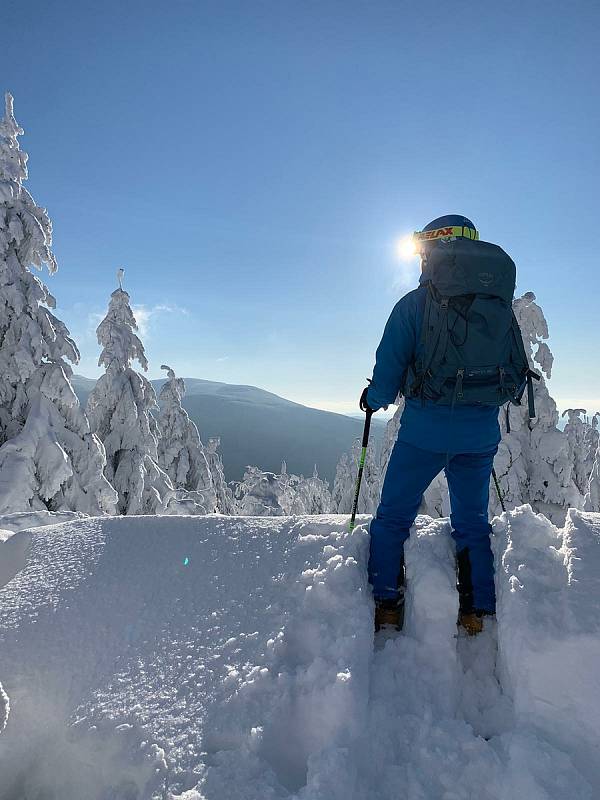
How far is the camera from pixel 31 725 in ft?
7.20

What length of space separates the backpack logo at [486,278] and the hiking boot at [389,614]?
83.6 inches

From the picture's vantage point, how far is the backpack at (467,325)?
8.77 feet

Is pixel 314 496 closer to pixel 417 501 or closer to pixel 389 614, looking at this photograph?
pixel 417 501

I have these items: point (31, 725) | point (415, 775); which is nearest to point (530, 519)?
point (415, 775)

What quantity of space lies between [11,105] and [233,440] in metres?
160

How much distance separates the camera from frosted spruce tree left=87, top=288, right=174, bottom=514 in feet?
55.3

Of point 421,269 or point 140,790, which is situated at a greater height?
point 421,269

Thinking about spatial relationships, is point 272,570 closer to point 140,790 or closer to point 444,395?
point 140,790

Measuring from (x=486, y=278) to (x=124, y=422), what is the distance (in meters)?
16.8

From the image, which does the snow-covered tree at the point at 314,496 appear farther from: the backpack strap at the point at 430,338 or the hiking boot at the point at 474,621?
the backpack strap at the point at 430,338

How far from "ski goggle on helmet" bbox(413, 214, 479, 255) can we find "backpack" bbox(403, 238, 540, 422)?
206 millimetres

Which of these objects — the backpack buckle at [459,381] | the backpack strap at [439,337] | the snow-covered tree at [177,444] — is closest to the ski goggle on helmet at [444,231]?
the backpack strap at [439,337]

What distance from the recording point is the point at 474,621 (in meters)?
2.66

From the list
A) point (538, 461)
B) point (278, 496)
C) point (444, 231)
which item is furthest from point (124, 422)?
point (444, 231)
